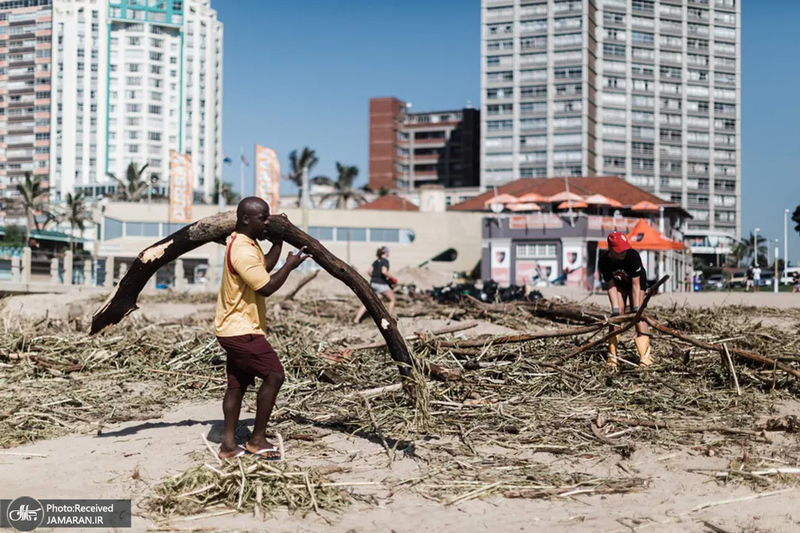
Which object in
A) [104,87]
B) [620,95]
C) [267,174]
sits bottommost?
[267,174]

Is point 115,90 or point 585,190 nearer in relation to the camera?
point 585,190

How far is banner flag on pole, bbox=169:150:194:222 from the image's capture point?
152ft

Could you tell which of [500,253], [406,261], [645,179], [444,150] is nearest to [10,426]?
[500,253]

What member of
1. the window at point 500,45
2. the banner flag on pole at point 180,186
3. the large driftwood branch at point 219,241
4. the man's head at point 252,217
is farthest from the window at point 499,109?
the man's head at point 252,217

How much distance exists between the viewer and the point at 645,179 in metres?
103

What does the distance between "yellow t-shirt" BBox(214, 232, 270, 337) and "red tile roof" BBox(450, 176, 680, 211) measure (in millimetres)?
55403

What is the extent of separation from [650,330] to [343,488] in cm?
560

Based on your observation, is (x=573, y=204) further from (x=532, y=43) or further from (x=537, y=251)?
(x=532, y=43)

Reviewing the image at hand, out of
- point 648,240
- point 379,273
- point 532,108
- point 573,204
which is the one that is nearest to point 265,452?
point 379,273

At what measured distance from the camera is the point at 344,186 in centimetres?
9762

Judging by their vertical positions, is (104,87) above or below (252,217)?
above

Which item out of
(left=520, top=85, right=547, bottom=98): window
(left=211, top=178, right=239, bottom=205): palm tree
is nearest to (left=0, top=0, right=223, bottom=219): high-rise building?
(left=211, top=178, right=239, bottom=205): palm tree

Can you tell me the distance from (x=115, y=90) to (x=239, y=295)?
118 m

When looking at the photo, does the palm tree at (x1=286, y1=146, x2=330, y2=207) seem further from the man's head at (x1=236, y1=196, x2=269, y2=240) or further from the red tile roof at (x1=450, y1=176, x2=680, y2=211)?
the man's head at (x1=236, y1=196, x2=269, y2=240)
